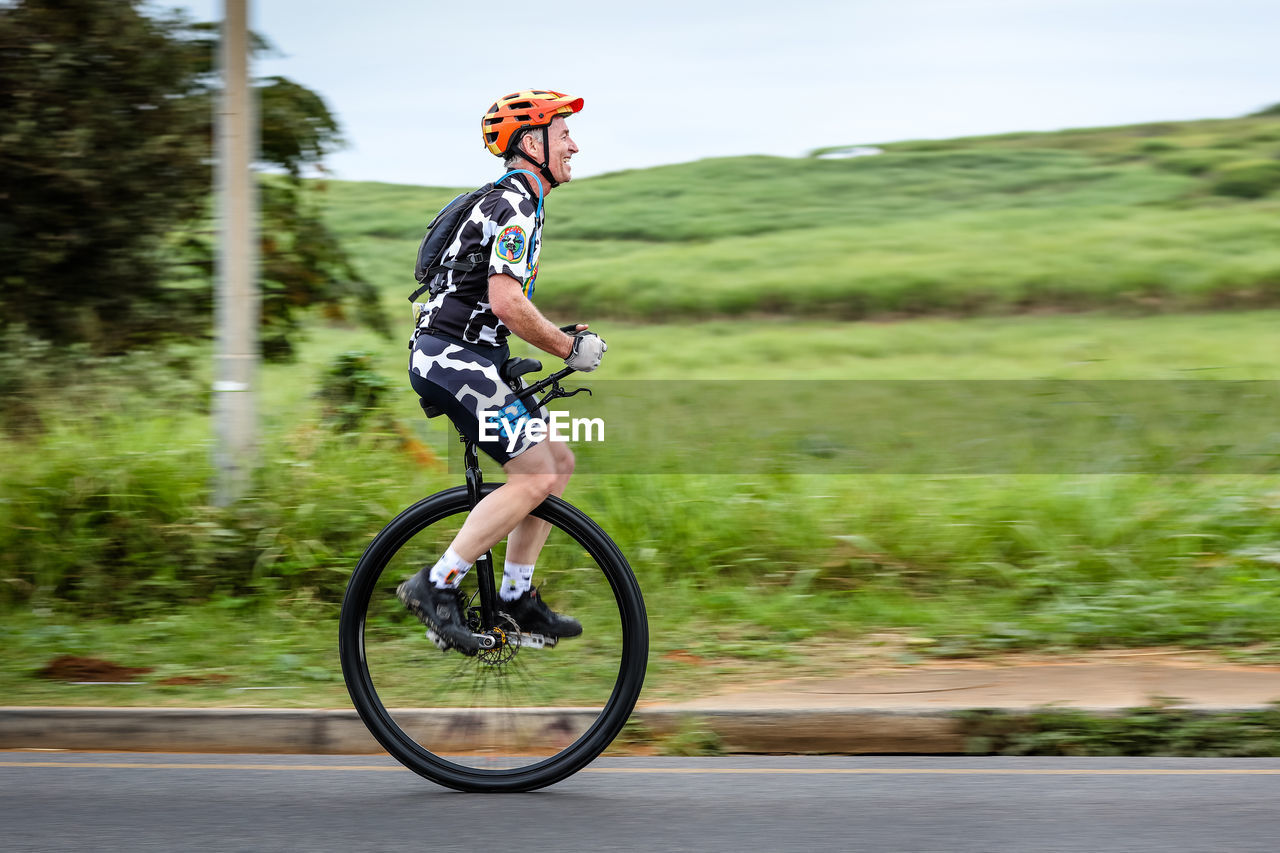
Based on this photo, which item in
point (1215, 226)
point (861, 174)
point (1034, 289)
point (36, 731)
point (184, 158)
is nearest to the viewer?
point (36, 731)

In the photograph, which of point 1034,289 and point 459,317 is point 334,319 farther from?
point 1034,289

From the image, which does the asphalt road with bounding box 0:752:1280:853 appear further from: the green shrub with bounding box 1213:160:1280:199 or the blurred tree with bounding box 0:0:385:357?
the green shrub with bounding box 1213:160:1280:199

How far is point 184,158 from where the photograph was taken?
316 inches

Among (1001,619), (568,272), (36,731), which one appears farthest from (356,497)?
(568,272)

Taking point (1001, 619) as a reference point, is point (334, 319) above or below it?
above

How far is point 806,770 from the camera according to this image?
4.88 meters

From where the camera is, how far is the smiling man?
420 centimetres

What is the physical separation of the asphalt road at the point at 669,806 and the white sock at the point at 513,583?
2.30 ft

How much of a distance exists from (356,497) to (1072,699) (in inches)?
155

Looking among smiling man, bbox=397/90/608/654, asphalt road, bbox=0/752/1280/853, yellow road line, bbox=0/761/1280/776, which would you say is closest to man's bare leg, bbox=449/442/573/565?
smiling man, bbox=397/90/608/654

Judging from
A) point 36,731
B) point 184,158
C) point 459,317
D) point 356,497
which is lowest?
point 36,731

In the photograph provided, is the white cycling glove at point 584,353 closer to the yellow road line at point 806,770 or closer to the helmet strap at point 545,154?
the helmet strap at point 545,154

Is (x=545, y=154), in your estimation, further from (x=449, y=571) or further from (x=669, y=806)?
(x=669, y=806)

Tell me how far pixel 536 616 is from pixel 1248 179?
50.3ft
